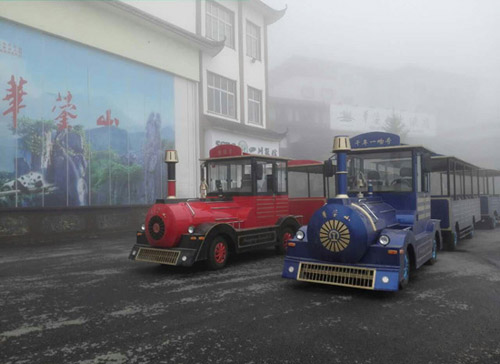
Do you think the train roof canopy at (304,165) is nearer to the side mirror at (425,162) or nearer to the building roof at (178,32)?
the side mirror at (425,162)

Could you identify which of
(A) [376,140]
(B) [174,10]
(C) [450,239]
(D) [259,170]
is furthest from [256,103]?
(A) [376,140]

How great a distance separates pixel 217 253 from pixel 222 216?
795 millimetres

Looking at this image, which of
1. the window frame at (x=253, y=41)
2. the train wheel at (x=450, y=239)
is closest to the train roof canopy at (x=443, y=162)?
the train wheel at (x=450, y=239)

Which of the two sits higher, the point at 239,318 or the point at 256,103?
the point at 256,103

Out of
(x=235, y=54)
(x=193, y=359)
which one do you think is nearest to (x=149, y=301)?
(x=193, y=359)

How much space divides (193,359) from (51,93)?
12177 millimetres

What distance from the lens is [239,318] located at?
450 cm

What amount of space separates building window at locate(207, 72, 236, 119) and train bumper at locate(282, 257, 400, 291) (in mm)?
15038

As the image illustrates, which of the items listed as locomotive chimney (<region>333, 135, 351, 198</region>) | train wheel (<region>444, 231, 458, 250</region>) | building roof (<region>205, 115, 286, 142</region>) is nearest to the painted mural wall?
building roof (<region>205, 115, 286, 142</region>)

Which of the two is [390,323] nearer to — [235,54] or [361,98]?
[235,54]

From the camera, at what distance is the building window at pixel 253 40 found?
2325 centimetres

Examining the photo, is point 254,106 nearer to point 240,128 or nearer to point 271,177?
point 240,128

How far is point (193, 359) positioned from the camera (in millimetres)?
3414

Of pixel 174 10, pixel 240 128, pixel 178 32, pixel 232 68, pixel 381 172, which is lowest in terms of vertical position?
pixel 381 172
